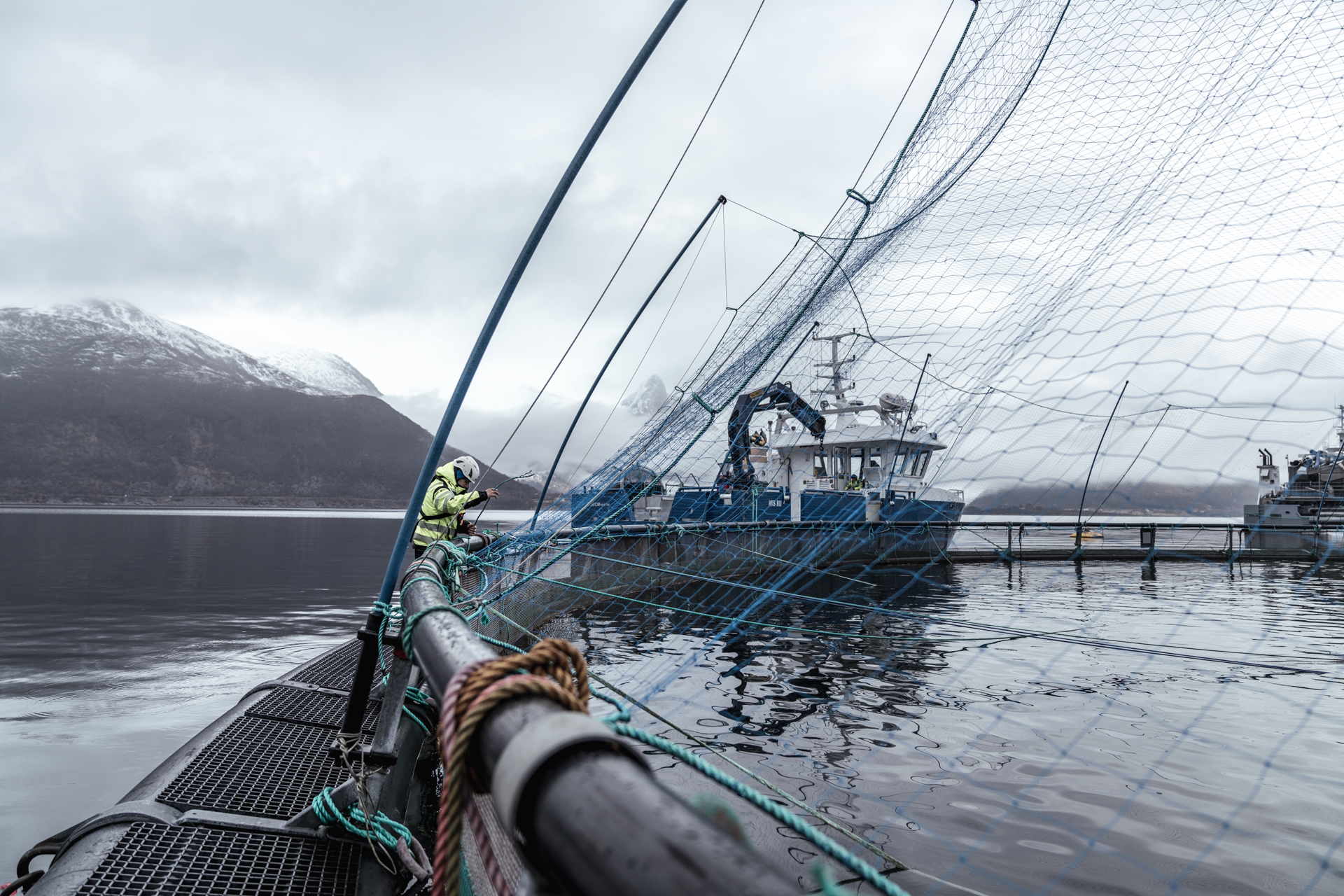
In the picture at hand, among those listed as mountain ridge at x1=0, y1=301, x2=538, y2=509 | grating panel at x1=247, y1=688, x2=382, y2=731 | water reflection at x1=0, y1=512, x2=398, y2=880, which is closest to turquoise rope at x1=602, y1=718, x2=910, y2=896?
grating panel at x1=247, y1=688, x2=382, y2=731

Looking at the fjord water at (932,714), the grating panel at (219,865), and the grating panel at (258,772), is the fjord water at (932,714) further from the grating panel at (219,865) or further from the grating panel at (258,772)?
the grating panel at (219,865)

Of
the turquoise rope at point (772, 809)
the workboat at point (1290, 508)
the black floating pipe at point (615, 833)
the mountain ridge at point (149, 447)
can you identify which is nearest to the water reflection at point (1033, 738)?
the turquoise rope at point (772, 809)

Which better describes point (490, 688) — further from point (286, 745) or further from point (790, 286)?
point (790, 286)

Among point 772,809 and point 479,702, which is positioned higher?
point 479,702

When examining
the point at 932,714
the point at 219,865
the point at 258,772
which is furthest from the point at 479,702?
the point at 932,714

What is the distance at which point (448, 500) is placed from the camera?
21.0ft

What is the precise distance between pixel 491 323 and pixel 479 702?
2.15 meters

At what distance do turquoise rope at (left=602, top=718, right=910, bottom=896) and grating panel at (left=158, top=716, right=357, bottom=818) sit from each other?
9.58 ft

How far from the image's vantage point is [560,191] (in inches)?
113

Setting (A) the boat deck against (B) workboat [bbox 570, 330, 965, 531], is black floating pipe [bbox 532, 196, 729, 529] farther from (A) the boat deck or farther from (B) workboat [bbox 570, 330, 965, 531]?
(B) workboat [bbox 570, 330, 965, 531]

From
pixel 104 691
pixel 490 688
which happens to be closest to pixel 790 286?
pixel 490 688

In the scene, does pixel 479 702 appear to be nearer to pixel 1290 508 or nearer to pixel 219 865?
A: pixel 219 865

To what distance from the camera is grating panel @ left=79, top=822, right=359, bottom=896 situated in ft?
8.04

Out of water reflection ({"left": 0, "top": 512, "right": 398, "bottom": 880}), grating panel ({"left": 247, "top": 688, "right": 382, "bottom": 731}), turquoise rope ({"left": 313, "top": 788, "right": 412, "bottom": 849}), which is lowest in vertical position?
water reflection ({"left": 0, "top": 512, "right": 398, "bottom": 880})
